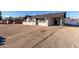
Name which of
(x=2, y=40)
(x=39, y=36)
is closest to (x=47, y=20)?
(x=39, y=36)

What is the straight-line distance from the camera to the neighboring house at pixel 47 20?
3.47 meters

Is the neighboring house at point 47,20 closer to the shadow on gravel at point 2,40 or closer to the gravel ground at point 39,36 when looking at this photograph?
the gravel ground at point 39,36

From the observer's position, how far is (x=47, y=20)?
354 centimetres

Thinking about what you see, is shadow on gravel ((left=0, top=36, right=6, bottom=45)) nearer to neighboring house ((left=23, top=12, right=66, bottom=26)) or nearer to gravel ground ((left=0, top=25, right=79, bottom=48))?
gravel ground ((left=0, top=25, right=79, bottom=48))

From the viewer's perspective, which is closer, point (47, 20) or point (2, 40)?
point (2, 40)

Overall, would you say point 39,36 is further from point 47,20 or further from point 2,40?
point 2,40

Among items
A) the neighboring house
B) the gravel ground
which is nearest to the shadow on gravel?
the gravel ground

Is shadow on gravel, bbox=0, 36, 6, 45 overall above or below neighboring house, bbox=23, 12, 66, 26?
below

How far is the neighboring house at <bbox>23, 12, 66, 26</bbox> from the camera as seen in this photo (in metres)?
3.47

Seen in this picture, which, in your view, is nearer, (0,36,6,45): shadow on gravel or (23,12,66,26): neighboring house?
(0,36,6,45): shadow on gravel

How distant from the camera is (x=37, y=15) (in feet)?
11.5
